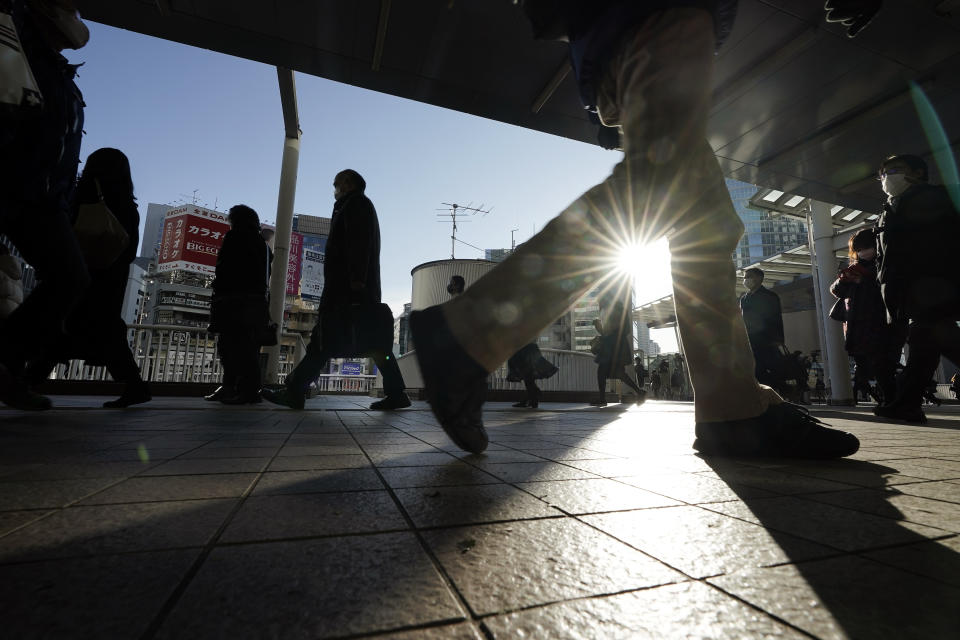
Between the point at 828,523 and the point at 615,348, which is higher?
the point at 615,348

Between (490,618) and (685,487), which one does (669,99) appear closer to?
(685,487)

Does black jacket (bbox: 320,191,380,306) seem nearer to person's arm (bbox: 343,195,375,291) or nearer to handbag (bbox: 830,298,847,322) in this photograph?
person's arm (bbox: 343,195,375,291)

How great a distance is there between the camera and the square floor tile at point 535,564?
19.1 inches

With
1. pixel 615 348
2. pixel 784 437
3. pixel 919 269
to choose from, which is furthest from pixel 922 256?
pixel 615 348

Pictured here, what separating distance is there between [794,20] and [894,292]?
100 inches

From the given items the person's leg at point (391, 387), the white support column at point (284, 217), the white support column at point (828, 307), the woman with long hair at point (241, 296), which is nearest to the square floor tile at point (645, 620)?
the person's leg at point (391, 387)

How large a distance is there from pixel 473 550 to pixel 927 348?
4.21 meters

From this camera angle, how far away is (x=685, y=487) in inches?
40.4

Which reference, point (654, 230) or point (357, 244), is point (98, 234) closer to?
point (357, 244)

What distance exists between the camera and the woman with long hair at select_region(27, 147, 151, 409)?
3.24m

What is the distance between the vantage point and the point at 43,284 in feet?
7.88

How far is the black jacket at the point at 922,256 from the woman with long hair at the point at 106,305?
18.6 ft

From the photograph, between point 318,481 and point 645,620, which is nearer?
point 645,620

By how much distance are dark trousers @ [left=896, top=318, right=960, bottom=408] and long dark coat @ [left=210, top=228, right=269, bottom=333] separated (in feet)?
18.8
